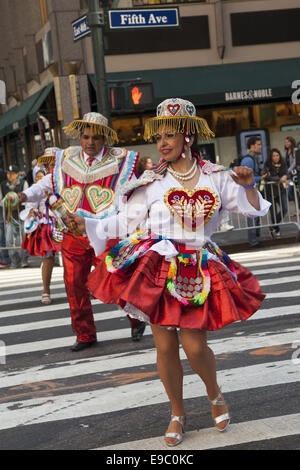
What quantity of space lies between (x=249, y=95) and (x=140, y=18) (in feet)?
30.2

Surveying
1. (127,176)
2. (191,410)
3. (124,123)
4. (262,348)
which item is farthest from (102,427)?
(124,123)

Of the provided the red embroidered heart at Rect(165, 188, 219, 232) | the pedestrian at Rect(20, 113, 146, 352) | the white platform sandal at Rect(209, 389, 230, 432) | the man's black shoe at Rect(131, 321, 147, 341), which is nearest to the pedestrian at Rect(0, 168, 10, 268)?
the pedestrian at Rect(20, 113, 146, 352)

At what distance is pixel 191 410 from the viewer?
4773 mm

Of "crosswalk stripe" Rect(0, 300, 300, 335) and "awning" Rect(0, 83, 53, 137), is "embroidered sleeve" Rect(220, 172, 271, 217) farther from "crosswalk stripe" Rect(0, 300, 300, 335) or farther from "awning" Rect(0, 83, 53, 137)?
"awning" Rect(0, 83, 53, 137)

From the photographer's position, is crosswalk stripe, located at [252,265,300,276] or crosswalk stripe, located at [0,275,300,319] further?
crosswalk stripe, located at [252,265,300,276]

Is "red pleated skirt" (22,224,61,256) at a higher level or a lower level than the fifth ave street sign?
lower

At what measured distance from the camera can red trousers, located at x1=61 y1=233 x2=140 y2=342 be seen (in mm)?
6750

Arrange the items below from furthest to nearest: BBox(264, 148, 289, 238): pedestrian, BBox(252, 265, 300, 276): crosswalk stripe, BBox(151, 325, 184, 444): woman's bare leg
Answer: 1. BBox(264, 148, 289, 238): pedestrian
2. BBox(252, 265, 300, 276): crosswalk stripe
3. BBox(151, 325, 184, 444): woman's bare leg

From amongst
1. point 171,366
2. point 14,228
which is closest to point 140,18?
point 14,228

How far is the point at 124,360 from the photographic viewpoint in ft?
20.7

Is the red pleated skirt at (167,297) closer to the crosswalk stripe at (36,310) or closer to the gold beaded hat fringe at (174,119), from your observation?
the gold beaded hat fringe at (174,119)

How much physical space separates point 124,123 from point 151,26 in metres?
9.07

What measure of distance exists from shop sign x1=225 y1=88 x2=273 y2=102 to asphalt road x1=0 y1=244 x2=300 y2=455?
40.4 feet

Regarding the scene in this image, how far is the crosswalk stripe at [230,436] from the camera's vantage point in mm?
4137
